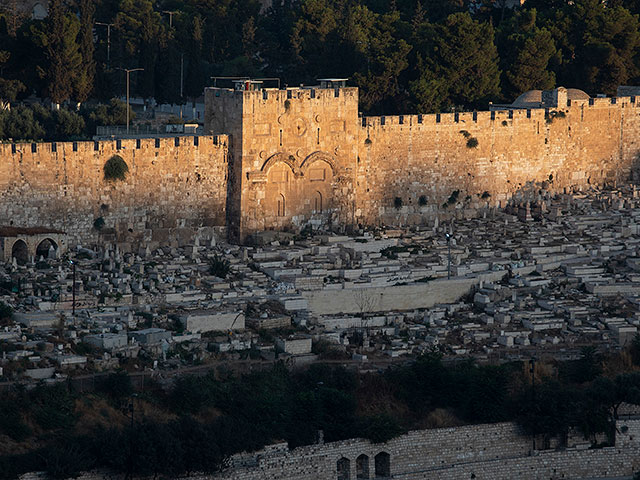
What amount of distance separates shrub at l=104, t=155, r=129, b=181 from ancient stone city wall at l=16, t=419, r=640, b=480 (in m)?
11.3

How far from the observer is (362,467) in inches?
1532

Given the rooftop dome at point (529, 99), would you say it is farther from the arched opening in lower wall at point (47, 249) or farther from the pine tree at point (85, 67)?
the arched opening in lower wall at point (47, 249)

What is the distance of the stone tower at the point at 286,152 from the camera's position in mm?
49344

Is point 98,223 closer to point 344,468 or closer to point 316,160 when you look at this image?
point 316,160

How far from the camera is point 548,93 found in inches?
2227

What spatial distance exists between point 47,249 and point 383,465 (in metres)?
10.8

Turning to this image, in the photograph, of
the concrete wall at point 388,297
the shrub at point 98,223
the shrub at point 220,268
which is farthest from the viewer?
the shrub at point 98,223

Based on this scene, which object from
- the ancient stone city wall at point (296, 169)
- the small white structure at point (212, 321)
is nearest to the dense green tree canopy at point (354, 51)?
the ancient stone city wall at point (296, 169)

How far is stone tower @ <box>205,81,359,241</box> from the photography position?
162 ft

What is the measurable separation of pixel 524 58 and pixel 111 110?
38.3 feet

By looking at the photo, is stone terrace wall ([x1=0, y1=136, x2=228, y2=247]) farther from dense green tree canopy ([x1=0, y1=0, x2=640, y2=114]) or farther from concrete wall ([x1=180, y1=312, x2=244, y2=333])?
dense green tree canopy ([x1=0, y1=0, x2=640, y2=114])

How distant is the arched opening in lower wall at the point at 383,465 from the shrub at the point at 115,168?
37.8 feet

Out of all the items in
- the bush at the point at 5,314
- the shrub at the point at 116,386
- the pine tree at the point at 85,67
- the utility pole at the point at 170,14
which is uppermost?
the utility pole at the point at 170,14

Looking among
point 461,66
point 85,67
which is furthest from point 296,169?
point 85,67
